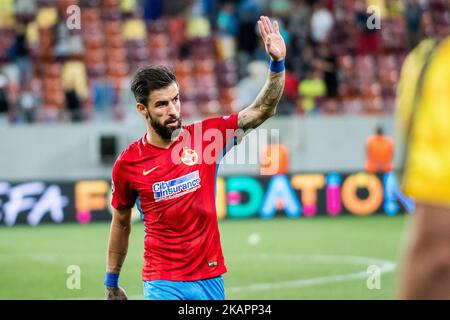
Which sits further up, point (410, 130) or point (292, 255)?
point (410, 130)

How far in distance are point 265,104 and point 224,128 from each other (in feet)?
0.87

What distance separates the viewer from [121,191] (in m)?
5.51

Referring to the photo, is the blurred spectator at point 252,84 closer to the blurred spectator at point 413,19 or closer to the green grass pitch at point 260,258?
the green grass pitch at point 260,258

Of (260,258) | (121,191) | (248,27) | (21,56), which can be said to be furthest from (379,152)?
(121,191)

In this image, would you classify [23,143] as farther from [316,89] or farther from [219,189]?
[316,89]

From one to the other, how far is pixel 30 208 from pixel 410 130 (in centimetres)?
1566

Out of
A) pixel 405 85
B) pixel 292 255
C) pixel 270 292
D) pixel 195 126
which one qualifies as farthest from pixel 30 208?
pixel 405 85

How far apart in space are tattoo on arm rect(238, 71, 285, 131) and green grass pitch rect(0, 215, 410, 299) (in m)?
2.69

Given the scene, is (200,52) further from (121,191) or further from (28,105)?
(121,191)

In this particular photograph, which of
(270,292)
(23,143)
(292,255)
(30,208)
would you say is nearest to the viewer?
(270,292)

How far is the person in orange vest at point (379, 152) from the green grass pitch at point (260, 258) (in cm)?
168

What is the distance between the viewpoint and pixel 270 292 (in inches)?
397

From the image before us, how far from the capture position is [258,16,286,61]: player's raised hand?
5250 millimetres

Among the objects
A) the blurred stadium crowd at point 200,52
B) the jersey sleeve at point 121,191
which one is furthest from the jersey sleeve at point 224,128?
the blurred stadium crowd at point 200,52
